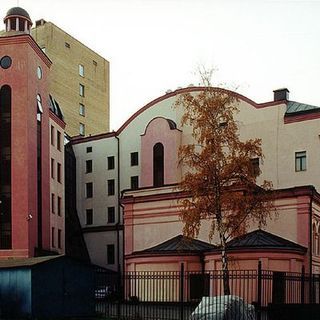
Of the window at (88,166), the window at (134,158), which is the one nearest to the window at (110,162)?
the window at (88,166)

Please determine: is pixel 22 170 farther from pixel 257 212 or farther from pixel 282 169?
pixel 257 212

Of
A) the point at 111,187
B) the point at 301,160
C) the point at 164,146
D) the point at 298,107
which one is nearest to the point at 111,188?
the point at 111,187

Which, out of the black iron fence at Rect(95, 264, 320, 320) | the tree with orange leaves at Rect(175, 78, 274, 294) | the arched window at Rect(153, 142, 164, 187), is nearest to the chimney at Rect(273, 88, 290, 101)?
the arched window at Rect(153, 142, 164, 187)

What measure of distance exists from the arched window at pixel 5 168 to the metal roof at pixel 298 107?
2220 centimetres

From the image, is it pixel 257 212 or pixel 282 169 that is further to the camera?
pixel 282 169

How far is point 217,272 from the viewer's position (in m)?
34.2

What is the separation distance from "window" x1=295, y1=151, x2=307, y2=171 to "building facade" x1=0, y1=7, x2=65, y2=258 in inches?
808

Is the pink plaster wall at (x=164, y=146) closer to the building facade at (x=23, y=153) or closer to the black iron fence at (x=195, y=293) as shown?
the building facade at (x=23, y=153)

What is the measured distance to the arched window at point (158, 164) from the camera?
183 feet

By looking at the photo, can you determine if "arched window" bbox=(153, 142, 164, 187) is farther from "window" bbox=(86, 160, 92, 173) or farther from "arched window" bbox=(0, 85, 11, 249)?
"arched window" bbox=(0, 85, 11, 249)

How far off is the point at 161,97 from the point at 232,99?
26658 millimetres

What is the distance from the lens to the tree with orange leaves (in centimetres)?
3042

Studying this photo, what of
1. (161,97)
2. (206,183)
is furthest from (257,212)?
(161,97)

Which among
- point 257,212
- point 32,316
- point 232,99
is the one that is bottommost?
point 32,316
